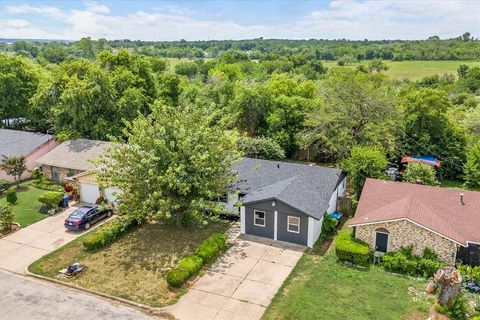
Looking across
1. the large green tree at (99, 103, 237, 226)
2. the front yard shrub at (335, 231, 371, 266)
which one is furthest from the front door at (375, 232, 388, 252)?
the large green tree at (99, 103, 237, 226)

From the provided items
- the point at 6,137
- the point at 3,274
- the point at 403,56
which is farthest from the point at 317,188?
the point at 403,56

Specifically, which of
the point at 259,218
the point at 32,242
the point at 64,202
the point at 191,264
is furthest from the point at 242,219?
the point at 64,202

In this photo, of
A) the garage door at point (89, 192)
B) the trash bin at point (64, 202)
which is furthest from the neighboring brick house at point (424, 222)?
the trash bin at point (64, 202)

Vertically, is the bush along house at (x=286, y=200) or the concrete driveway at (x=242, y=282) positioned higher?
the bush along house at (x=286, y=200)

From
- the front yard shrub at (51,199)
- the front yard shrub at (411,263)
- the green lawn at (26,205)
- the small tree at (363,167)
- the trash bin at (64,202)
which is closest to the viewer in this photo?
the front yard shrub at (411,263)

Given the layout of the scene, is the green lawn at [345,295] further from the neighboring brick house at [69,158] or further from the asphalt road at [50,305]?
the neighboring brick house at [69,158]

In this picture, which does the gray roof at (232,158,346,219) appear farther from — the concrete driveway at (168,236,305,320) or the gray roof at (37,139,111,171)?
the gray roof at (37,139,111,171)

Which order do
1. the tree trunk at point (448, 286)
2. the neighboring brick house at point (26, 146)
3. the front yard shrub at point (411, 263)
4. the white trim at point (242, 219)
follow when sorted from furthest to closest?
the neighboring brick house at point (26, 146) < the white trim at point (242, 219) < the front yard shrub at point (411, 263) < the tree trunk at point (448, 286)
